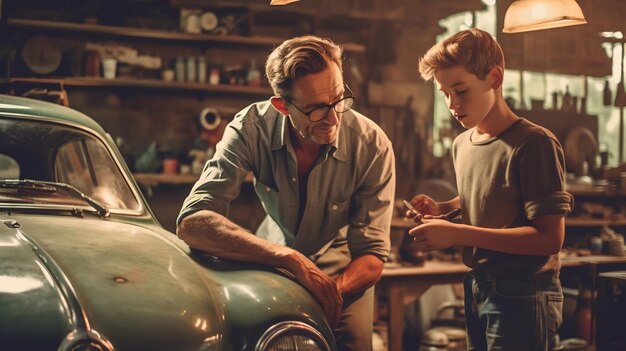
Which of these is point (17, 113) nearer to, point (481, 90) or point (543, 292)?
point (481, 90)

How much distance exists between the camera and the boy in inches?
84.8

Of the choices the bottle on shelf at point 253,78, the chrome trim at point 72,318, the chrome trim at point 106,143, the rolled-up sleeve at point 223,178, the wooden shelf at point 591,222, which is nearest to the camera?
the chrome trim at point 72,318

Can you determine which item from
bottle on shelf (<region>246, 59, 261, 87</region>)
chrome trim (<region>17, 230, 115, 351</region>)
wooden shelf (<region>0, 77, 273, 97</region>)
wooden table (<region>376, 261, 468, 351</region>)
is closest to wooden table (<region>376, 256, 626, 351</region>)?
wooden table (<region>376, 261, 468, 351</region>)

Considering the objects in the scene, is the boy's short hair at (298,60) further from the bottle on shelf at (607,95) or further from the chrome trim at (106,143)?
the bottle on shelf at (607,95)

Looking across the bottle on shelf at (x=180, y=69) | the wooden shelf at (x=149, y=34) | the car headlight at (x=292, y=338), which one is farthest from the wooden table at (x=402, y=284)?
the car headlight at (x=292, y=338)

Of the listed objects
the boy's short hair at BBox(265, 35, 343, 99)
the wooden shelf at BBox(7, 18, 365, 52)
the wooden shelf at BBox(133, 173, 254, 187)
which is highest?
the wooden shelf at BBox(7, 18, 365, 52)

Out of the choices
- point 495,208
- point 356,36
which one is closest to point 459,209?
point 495,208

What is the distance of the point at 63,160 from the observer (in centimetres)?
290

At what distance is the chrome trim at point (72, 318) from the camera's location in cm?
176

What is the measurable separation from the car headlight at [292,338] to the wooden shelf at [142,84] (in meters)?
4.11

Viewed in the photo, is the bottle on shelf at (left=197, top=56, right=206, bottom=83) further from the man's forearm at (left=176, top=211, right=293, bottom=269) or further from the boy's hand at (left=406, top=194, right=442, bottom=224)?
the boy's hand at (left=406, top=194, right=442, bottom=224)

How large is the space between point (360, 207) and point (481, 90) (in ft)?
2.23

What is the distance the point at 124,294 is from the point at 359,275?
2.91 feet

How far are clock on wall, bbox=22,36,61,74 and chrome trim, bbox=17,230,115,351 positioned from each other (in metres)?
4.17
